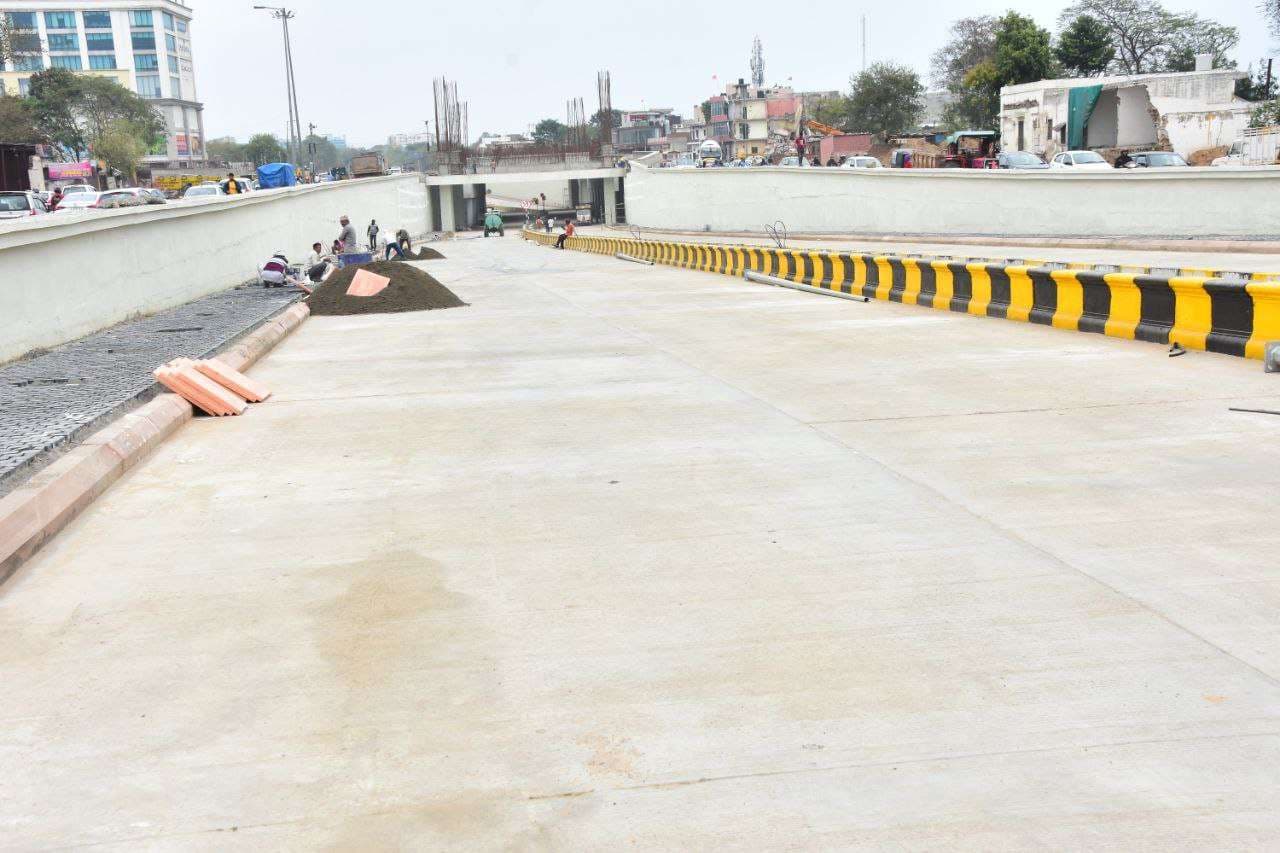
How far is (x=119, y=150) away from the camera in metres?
110

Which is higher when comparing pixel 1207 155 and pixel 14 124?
pixel 14 124

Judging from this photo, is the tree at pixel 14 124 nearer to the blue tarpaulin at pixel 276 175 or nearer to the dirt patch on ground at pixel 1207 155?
the blue tarpaulin at pixel 276 175

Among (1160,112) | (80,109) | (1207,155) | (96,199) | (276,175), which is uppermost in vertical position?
(80,109)

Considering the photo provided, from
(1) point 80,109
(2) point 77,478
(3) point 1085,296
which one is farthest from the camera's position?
(1) point 80,109

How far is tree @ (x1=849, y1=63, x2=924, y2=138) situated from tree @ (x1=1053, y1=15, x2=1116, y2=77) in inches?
990

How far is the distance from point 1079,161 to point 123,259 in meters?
31.2

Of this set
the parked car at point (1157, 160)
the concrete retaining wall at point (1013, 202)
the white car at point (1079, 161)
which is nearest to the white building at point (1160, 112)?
the white car at point (1079, 161)

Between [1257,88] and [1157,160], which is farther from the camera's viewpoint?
[1257,88]

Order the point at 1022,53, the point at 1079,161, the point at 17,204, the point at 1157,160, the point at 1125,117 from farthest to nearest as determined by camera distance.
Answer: the point at 1022,53
the point at 1125,117
the point at 1079,161
the point at 1157,160
the point at 17,204

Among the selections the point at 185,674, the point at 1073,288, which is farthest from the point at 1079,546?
the point at 1073,288

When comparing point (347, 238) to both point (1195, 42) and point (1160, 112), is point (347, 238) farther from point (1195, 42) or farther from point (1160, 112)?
point (1195, 42)

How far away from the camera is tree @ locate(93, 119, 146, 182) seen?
361ft

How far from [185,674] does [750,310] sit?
12.7 meters

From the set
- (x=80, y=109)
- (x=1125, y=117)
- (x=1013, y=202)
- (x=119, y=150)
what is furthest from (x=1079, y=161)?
(x=80, y=109)
